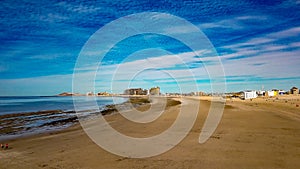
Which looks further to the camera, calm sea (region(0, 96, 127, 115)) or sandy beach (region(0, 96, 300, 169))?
calm sea (region(0, 96, 127, 115))

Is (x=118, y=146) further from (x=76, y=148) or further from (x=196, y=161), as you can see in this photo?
(x=196, y=161)

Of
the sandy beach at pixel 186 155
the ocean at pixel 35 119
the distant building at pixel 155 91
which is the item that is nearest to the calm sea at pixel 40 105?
the ocean at pixel 35 119

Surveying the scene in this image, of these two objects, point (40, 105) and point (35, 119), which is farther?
point (40, 105)

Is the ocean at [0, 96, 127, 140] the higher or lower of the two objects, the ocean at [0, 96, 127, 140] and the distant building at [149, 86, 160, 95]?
the lower

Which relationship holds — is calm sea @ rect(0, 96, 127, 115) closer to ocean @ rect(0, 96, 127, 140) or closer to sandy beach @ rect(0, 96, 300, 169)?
ocean @ rect(0, 96, 127, 140)

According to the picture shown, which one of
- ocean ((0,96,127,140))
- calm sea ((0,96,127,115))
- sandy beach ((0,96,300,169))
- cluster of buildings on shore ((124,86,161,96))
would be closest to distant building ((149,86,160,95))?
cluster of buildings on shore ((124,86,161,96))

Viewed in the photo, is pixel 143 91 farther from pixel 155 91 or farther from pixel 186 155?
pixel 186 155

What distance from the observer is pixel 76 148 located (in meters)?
8.77

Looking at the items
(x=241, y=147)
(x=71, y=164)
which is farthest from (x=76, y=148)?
(x=241, y=147)

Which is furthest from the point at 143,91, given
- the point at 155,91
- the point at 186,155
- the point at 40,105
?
the point at 186,155

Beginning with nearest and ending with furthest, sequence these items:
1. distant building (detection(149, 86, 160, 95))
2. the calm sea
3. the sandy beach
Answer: the sandy beach < the calm sea < distant building (detection(149, 86, 160, 95))

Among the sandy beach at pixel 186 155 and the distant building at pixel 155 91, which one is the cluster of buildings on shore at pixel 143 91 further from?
the sandy beach at pixel 186 155

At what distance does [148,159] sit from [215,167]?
204 cm

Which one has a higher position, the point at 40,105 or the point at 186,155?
the point at 40,105
